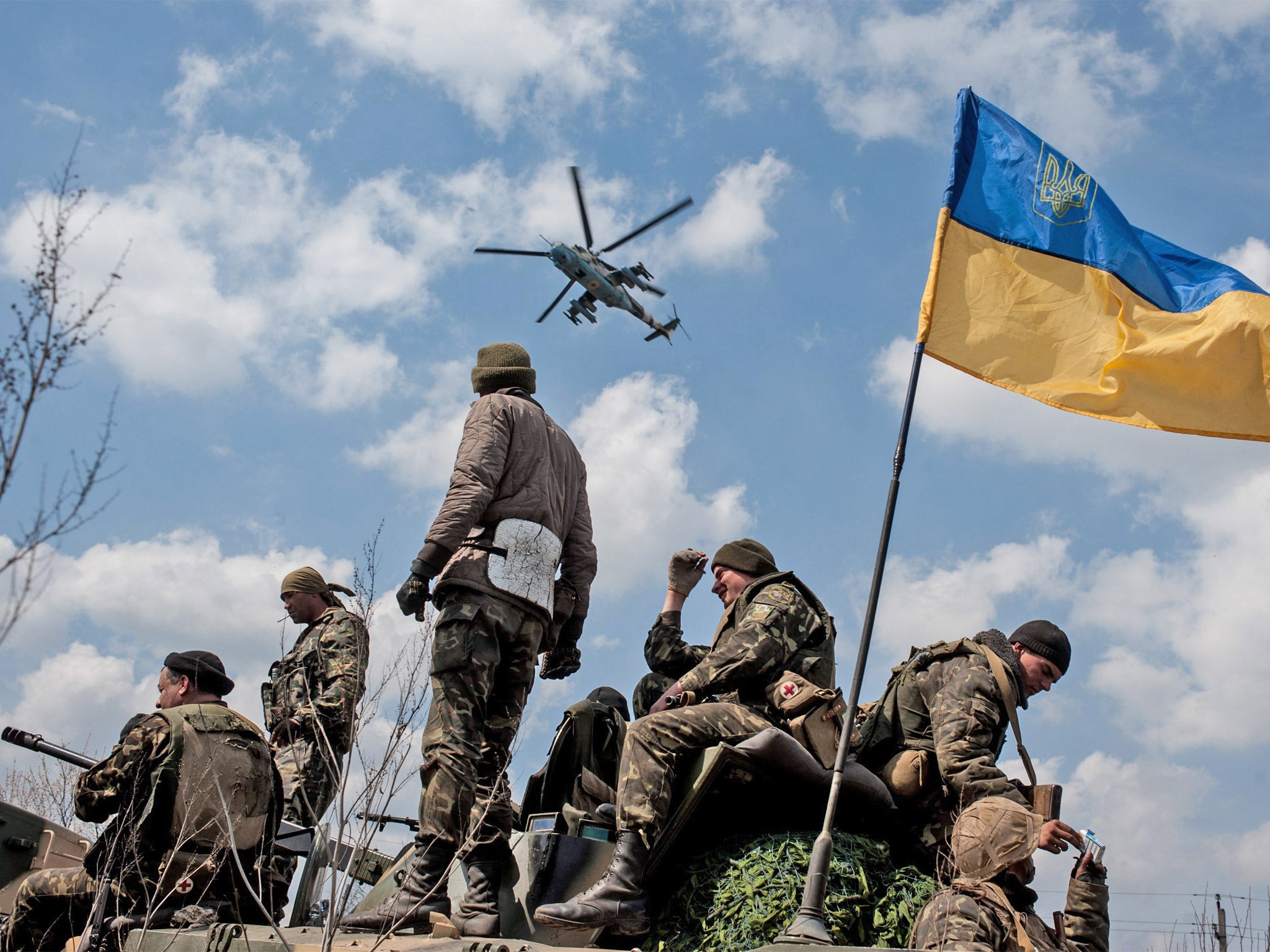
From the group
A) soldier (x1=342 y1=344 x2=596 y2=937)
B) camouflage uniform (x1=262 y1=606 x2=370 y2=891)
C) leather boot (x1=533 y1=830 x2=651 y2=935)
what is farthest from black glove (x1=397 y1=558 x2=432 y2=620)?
camouflage uniform (x1=262 y1=606 x2=370 y2=891)

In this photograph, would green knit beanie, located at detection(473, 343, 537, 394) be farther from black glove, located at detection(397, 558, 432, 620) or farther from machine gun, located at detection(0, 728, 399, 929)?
machine gun, located at detection(0, 728, 399, 929)

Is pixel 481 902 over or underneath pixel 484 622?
underneath

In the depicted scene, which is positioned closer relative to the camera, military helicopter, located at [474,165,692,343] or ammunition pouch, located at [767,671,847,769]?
ammunition pouch, located at [767,671,847,769]

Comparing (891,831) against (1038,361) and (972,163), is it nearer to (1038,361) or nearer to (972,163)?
(1038,361)

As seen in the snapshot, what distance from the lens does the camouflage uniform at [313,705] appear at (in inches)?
288

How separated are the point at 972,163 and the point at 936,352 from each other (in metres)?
1.27

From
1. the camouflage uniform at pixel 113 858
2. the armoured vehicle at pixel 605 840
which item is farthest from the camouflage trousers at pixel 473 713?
the camouflage uniform at pixel 113 858

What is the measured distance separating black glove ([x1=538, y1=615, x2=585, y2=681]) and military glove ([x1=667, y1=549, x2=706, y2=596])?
1.48 meters

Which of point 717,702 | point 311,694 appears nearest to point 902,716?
point 717,702

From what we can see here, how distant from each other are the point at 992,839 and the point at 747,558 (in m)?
2.28

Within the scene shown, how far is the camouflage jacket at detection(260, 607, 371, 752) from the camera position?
7.41 m

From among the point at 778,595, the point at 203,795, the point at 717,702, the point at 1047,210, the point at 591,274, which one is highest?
the point at 591,274

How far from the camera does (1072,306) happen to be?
6.56 metres

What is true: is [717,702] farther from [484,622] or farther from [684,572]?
[684,572]
